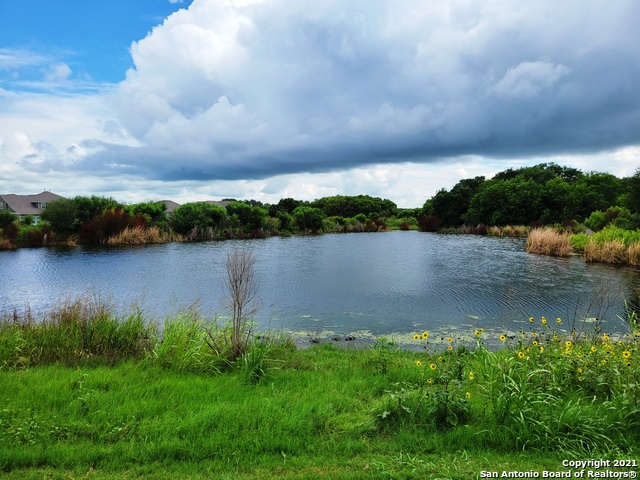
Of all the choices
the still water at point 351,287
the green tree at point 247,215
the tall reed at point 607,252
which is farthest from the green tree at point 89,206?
the tall reed at point 607,252

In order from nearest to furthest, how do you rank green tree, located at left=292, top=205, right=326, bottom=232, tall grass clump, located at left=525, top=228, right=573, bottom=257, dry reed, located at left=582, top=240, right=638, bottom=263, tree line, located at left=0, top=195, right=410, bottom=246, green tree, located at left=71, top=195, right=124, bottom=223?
dry reed, located at left=582, top=240, right=638, bottom=263, tall grass clump, located at left=525, top=228, right=573, bottom=257, tree line, located at left=0, top=195, right=410, bottom=246, green tree, located at left=71, top=195, right=124, bottom=223, green tree, located at left=292, top=205, right=326, bottom=232

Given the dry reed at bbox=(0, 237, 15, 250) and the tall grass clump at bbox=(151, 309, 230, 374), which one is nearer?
the tall grass clump at bbox=(151, 309, 230, 374)

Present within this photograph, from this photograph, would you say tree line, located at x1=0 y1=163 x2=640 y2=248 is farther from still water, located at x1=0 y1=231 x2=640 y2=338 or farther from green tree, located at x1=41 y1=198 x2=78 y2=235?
still water, located at x1=0 y1=231 x2=640 y2=338

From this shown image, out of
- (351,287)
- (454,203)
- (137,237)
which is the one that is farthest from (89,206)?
(454,203)

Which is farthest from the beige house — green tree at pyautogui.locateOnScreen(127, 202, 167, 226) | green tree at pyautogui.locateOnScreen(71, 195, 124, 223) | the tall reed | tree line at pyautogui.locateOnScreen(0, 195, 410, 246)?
the tall reed

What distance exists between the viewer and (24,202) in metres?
68.6

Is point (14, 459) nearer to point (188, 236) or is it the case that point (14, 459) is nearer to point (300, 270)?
point (300, 270)

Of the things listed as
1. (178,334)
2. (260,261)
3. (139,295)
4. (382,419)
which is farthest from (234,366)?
(260,261)

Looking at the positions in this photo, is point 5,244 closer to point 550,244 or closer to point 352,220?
point 550,244

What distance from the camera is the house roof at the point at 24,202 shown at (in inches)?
2587

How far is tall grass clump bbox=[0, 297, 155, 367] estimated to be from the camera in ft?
23.8

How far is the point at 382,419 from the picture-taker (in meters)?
5.02

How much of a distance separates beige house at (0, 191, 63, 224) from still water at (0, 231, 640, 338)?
1689 inches

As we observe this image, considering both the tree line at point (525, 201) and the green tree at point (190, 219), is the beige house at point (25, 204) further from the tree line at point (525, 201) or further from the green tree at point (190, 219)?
the tree line at point (525, 201)
